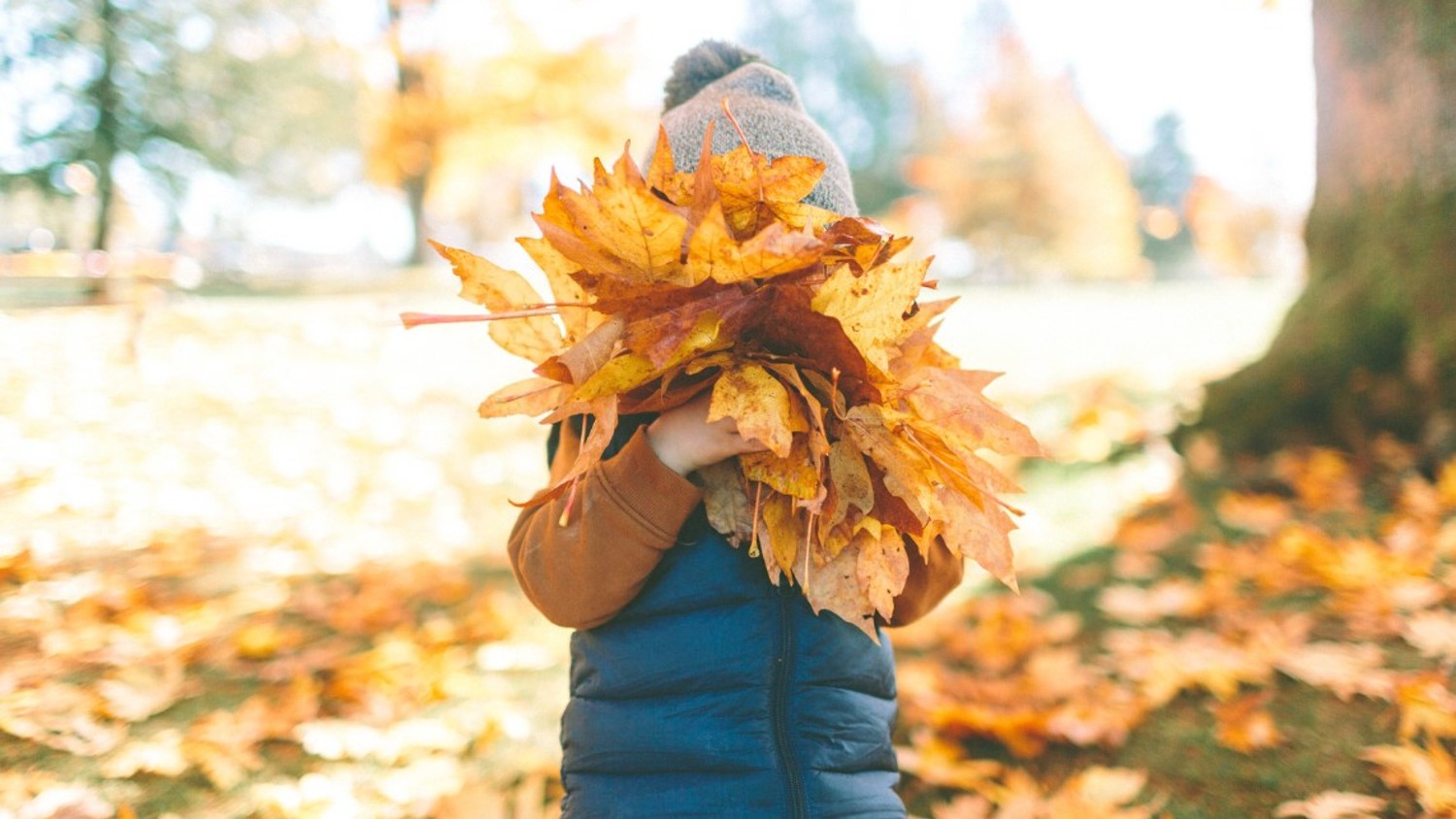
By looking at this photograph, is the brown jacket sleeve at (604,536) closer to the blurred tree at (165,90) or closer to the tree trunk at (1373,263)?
the tree trunk at (1373,263)

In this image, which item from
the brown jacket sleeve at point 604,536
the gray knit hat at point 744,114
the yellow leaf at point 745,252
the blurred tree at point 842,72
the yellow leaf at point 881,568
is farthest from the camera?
the blurred tree at point 842,72

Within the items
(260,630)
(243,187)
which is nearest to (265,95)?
(243,187)

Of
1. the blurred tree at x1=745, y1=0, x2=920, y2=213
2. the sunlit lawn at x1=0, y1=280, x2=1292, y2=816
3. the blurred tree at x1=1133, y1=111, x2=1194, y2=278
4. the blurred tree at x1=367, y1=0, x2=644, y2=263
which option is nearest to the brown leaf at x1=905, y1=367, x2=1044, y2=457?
the sunlit lawn at x1=0, y1=280, x2=1292, y2=816

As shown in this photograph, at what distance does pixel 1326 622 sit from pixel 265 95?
67.6ft

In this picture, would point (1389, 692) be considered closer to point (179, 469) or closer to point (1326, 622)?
point (1326, 622)

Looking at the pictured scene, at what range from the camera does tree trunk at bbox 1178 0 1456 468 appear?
319cm

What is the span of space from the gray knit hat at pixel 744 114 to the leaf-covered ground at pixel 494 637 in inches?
24.4

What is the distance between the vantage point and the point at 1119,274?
29359mm

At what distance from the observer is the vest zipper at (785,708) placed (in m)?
1.33

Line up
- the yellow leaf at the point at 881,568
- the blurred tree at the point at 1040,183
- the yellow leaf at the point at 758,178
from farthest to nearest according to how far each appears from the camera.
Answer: the blurred tree at the point at 1040,183 → the yellow leaf at the point at 881,568 → the yellow leaf at the point at 758,178

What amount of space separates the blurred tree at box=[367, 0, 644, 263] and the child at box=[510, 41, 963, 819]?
1290 centimetres

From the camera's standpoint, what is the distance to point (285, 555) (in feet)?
10.3

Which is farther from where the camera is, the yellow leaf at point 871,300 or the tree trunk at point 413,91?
the tree trunk at point 413,91

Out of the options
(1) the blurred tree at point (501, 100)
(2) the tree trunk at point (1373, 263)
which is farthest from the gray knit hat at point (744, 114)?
(1) the blurred tree at point (501, 100)
